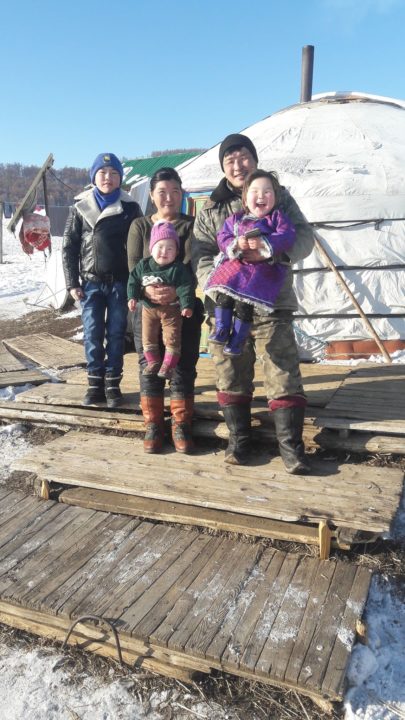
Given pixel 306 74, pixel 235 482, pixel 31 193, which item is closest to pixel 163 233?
pixel 235 482

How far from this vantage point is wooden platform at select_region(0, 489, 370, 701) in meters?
2.10

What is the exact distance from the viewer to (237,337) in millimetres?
2959

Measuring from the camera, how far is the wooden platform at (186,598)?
6.89ft

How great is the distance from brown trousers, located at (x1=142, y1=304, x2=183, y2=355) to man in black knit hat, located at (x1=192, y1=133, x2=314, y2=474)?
23cm

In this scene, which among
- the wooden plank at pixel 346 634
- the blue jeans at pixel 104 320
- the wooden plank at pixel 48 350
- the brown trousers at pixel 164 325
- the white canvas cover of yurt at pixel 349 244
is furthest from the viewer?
the wooden plank at pixel 48 350

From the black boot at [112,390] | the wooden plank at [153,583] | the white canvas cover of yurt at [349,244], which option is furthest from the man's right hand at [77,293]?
the white canvas cover of yurt at [349,244]

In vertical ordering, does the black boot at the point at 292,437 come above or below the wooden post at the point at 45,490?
above

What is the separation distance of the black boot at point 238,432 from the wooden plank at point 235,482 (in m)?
0.06

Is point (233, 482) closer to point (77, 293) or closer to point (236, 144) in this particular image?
point (77, 293)

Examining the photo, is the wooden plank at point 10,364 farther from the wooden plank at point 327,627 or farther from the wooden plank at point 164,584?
the wooden plank at point 327,627

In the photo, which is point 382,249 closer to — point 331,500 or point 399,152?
point 399,152

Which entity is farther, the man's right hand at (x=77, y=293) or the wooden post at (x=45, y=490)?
the man's right hand at (x=77, y=293)

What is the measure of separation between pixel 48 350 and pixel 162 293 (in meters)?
4.09

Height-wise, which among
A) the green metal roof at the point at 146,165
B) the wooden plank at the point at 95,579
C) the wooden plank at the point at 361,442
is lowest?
the wooden plank at the point at 95,579
